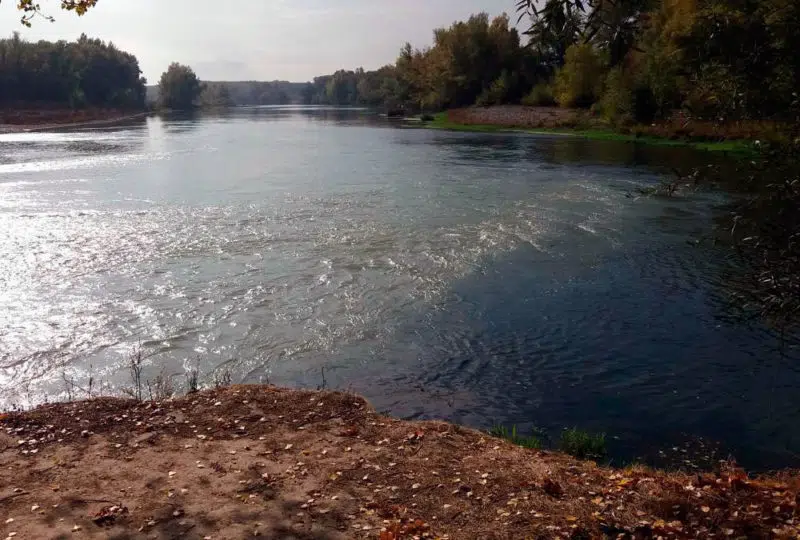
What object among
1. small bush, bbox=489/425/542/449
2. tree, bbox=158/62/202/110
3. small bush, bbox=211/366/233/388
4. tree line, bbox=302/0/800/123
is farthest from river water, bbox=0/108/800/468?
tree, bbox=158/62/202/110

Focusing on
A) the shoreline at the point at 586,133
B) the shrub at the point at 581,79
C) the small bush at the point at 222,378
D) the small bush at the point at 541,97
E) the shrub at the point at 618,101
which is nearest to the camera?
the small bush at the point at 222,378

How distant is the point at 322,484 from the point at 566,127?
58468 millimetres

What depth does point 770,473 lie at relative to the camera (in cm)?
801

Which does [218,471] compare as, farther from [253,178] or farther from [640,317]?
[253,178]

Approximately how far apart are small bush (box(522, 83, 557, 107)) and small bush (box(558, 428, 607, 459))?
70662mm

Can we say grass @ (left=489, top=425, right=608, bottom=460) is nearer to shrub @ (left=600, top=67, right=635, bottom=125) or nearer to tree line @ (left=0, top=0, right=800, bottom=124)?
tree line @ (left=0, top=0, right=800, bottom=124)

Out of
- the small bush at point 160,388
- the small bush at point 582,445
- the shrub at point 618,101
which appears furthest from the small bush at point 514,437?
the shrub at point 618,101

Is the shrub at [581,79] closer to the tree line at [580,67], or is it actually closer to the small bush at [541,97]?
the tree line at [580,67]

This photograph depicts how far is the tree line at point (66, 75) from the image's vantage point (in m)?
114

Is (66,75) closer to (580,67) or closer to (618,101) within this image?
(580,67)

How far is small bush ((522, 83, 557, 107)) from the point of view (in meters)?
75.5

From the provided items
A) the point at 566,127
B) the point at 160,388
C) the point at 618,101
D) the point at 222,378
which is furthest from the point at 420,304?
the point at 566,127

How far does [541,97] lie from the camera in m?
76.6

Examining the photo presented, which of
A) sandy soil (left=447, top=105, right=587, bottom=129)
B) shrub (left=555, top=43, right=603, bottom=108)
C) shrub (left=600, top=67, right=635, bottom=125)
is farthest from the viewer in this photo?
shrub (left=555, top=43, right=603, bottom=108)
